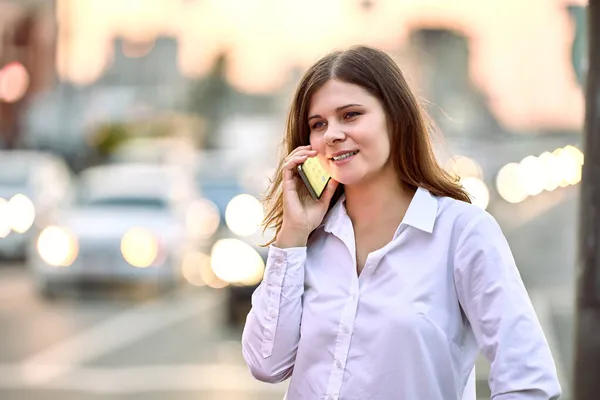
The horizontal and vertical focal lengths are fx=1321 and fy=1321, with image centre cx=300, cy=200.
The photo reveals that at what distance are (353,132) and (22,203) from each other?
19194 millimetres

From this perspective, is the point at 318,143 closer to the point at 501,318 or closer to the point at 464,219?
the point at 464,219

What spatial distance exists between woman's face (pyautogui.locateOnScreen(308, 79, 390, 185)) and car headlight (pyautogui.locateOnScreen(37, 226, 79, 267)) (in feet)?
45.7

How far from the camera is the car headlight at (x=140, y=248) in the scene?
16812 mm

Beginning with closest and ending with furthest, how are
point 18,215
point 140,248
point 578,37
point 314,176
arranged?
1. point 314,176
2. point 578,37
3. point 140,248
4. point 18,215

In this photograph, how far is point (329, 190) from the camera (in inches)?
123

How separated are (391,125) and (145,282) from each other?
14241 millimetres

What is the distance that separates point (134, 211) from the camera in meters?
17.6

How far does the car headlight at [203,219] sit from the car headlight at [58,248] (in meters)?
1.88

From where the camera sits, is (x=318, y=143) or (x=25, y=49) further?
→ (x=25, y=49)

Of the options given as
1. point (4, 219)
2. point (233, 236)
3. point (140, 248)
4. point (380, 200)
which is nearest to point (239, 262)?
point (233, 236)

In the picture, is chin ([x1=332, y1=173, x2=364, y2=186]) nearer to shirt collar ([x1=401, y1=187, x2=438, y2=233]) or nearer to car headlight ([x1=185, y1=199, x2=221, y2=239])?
shirt collar ([x1=401, y1=187, x2=438, y2=233])

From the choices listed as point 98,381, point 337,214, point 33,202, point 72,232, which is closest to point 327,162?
point 337,214

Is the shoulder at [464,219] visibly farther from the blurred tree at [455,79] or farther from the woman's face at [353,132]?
the blurred tree at [455,79]

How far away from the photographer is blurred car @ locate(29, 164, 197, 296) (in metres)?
16.7
